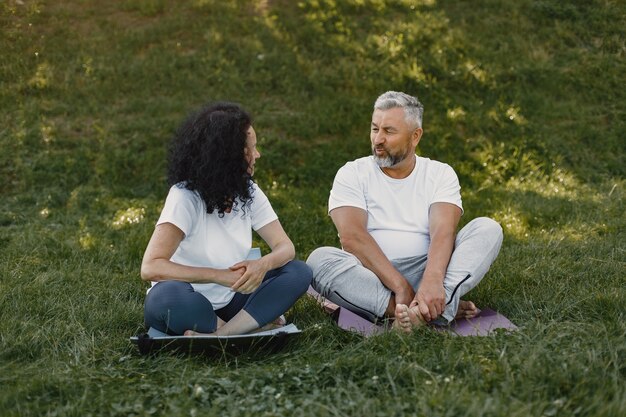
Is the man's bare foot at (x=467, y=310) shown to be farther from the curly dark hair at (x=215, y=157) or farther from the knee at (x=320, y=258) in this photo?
the curly dark hair at (x=215, y=157)

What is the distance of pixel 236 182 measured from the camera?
4.32 meters

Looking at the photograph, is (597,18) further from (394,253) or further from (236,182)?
(236,182)

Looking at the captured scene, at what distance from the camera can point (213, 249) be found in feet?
14.2

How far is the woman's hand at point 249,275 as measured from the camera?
411cm

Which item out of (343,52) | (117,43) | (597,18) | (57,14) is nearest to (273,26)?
(343,52)

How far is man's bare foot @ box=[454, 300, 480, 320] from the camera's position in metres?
4.55

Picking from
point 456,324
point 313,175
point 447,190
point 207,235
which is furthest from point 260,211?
point 313,175

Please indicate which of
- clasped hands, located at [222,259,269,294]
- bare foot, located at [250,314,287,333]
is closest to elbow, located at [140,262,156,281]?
clasped hands, located at [222,259,269,294]

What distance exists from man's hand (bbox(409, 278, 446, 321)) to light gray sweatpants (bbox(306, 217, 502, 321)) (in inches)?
3.5

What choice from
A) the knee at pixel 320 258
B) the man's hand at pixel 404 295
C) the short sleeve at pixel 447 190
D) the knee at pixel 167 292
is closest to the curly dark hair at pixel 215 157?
the knee at pixel 167 292

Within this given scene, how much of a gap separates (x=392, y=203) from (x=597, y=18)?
294 inches

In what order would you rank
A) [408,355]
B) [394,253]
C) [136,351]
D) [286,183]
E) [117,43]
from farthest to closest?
[117,43] → [286,183] → [394,253] → [136,351] → [408,355]

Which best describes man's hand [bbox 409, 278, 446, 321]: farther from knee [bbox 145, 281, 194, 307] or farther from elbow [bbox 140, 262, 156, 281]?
elbow [bbox 140, 262, 156, 281]

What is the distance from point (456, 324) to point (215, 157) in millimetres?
1657
